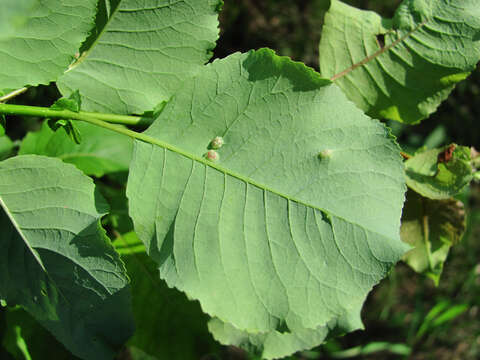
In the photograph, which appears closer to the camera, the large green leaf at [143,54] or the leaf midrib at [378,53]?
the large green leaf at [143,54]

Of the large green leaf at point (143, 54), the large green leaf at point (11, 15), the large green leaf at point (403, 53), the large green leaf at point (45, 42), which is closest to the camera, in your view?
the large green leaf at point (11, 15)

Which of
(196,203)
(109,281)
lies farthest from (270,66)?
(109,281)

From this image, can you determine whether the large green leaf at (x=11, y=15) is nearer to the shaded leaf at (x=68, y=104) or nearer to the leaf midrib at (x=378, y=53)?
the shaded leaf at (x=68, y=104)

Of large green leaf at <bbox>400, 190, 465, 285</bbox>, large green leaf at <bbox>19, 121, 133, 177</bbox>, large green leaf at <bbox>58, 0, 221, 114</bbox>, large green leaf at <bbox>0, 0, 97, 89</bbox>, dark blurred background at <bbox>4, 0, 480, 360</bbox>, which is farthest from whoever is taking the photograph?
dark blurred background at <bbox>4, 0, 480, 360</bbox>

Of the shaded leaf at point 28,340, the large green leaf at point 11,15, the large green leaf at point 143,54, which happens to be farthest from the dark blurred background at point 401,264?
the large green leaf at point 11,15

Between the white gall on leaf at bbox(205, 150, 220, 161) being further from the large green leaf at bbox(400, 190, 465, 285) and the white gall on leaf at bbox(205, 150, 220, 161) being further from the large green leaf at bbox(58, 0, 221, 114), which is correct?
the large green leaf at bbox(400, 190, 465, 285)

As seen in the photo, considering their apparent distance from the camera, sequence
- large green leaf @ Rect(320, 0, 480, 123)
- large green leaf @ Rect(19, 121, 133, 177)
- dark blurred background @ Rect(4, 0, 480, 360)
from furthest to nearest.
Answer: dark blurred background @ Rect(4, 0, 480, 360) → large green leaf @ Rect(19, 121, 133, 177) → large green leaf @ Rect(320, 0, 480, 123)

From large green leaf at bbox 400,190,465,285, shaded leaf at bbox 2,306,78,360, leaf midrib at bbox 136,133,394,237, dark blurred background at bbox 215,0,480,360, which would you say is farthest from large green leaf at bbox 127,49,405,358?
dark blurred background at bbox 215,0,480,360
